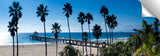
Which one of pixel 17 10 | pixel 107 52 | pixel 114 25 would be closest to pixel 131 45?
pixel 107 52

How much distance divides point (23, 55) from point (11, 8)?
1137 centimetres

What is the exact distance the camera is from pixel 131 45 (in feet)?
82.5

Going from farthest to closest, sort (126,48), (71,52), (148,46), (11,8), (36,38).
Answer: (36,38) → (11,8) → (126,48) → (71,52) → (148,46)

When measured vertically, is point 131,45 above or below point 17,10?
below

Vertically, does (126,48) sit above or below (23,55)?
above

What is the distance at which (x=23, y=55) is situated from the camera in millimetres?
32844

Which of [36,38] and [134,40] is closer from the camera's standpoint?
[134,40]

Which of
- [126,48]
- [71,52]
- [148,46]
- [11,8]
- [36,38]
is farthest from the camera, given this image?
[36,38]

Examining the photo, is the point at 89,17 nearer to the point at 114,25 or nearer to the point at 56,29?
the point at 114,25

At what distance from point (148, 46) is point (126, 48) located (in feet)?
68.0

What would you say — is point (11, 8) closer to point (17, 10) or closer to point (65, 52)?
point (17, 10)

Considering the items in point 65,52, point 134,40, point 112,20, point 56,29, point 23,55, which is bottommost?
point 23,55

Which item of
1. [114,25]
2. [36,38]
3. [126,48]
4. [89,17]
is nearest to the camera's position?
[126,48]

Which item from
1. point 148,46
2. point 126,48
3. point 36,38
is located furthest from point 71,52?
point 36,38
